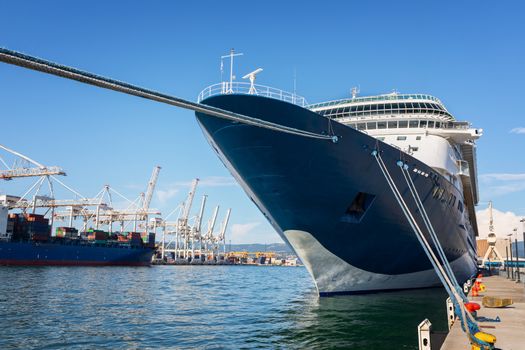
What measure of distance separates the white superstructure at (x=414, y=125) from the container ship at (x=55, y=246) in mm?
55657

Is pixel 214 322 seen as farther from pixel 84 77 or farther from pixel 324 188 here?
pixel 84 77

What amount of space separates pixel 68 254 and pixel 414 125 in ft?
204

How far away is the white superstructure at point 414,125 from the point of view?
22984 mm

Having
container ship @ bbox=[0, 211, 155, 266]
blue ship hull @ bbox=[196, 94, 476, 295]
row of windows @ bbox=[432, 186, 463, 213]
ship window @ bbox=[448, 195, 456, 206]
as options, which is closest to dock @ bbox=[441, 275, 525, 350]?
blue ship hull @ bbox=[196, 94, 476, 295]

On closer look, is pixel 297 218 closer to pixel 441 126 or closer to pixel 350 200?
pixel 350 200

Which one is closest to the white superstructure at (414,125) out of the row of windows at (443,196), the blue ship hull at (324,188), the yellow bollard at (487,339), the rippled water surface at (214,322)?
the row of windows at (443,196)

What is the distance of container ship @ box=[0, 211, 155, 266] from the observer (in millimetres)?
63141

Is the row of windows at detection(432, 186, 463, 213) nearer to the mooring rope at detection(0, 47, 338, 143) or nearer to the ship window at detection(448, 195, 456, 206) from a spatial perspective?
the ship window at detection(448, 195, 456, 206)

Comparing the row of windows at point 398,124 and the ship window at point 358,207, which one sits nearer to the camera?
the ship window at point 358,207

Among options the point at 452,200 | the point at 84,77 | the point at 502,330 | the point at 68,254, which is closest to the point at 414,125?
the point at 452,200

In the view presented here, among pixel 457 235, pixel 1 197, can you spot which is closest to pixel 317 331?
pixel 457 235

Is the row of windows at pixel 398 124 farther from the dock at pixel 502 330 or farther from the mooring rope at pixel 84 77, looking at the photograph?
the mooring rope at pixel 84 77

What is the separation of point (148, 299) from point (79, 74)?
20.3 m

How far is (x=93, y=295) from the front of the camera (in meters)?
24.8
